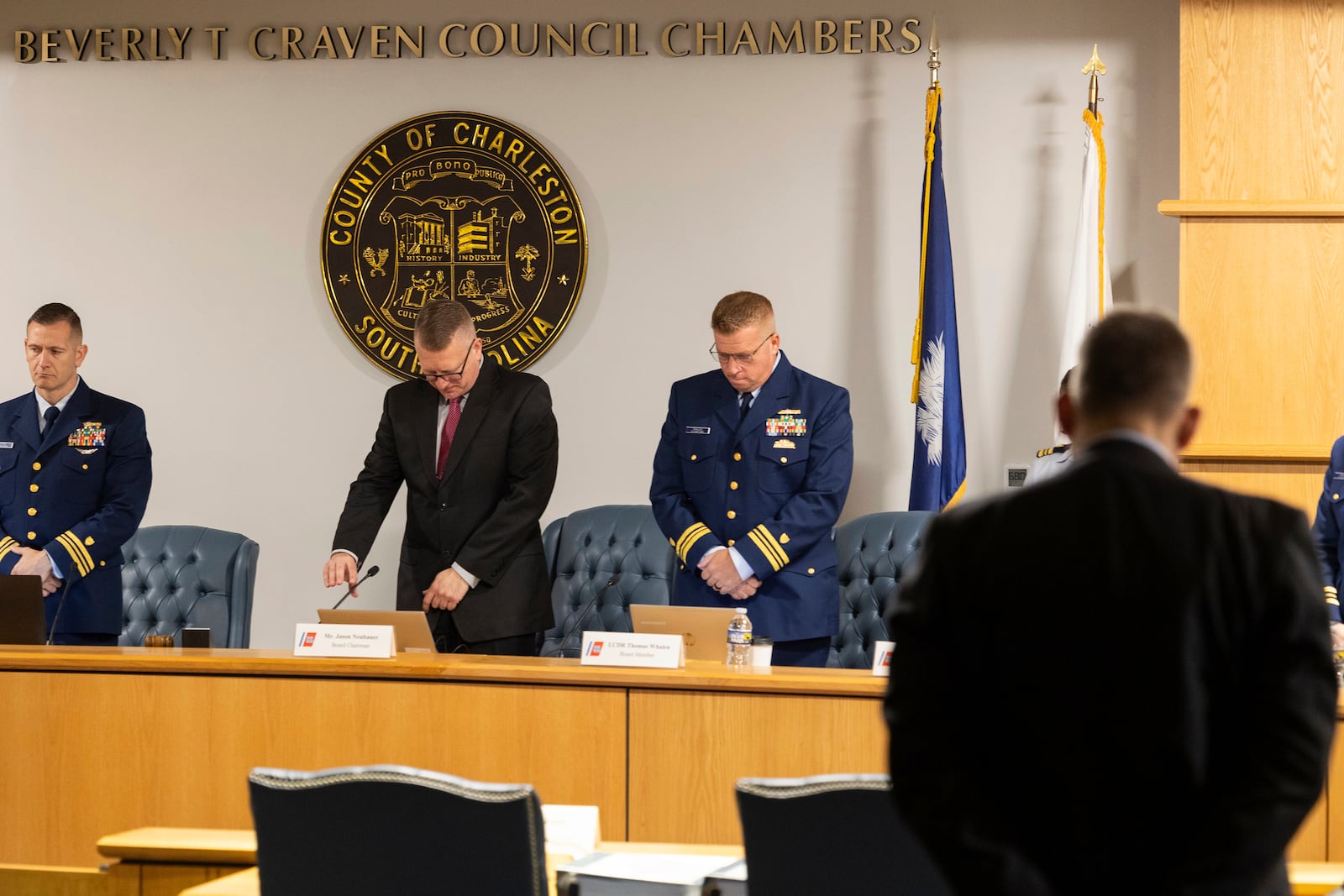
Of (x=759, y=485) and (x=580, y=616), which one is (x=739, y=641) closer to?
(x=759, y=485)

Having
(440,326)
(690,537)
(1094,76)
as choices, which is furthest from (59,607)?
(1094,76)

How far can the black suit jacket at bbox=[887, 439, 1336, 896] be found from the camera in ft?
3.89

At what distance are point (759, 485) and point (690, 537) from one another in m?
0.25

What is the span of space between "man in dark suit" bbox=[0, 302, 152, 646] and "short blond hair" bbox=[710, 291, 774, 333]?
182 cm

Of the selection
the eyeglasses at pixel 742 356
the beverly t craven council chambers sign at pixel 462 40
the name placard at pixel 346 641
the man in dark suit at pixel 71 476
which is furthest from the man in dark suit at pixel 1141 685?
the beverly t craven council chambers sign at pixel 462 40

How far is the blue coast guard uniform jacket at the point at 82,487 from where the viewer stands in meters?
4.13

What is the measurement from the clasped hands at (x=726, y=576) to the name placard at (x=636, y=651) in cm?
51

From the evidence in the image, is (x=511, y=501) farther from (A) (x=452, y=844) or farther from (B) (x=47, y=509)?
(A) (x=452, y=844)

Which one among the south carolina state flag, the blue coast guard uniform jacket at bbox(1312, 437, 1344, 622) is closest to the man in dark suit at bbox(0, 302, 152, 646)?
the south carolina state flag

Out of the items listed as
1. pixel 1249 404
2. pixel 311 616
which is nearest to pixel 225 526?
pixel 311 616

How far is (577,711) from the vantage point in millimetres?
2979

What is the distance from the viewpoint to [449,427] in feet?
12.7

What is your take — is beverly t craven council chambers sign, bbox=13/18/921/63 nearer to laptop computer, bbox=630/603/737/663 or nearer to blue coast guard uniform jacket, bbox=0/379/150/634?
blue coast guard uniform jacket, bbox=0/379/150/634

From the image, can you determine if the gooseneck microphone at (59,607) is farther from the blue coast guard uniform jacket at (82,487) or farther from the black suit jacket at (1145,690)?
the black suit jacket at (1145,690)
